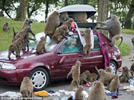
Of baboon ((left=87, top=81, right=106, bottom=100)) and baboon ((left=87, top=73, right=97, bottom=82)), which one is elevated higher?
baboon ((left=87, top=81, right=106, bottom=100))

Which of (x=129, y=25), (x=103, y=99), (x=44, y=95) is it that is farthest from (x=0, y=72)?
(x=129, y=25)

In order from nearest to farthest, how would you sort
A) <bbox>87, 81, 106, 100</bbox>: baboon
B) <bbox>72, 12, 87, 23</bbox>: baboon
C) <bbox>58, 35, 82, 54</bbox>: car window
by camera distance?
<bbox>87, 81, 106, 100</bbox>: baboon
<bbox>58, 35, 82, 54</bbox>: car window
<bbox>72, 12, 87, 23</bbox>: baboon

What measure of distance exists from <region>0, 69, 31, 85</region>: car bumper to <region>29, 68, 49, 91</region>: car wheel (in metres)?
0.26

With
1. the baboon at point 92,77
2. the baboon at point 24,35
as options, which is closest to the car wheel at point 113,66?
the baboon at point 92,77

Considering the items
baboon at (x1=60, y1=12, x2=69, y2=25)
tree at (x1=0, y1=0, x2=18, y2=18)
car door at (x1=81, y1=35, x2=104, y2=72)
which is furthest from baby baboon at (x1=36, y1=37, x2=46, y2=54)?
tree at (x1=0, y1=0, x2=18, y2=18)

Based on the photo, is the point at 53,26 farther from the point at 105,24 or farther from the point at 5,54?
the point at 105,24

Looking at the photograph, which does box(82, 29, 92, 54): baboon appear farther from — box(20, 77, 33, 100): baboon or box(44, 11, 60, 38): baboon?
box(20, 77, 33, 100): baboon

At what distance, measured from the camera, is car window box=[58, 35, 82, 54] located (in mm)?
9038

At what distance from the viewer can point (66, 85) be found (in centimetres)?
942

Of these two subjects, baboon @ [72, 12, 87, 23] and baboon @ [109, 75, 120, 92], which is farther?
baboon @ [72, 12, 87, 23]

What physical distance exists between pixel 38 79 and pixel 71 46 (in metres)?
1.80

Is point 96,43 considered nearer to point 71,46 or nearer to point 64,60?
point 71,46

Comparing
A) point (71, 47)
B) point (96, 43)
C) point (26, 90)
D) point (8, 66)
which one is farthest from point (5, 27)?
point (26, 90)

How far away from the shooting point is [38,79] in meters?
8.23
